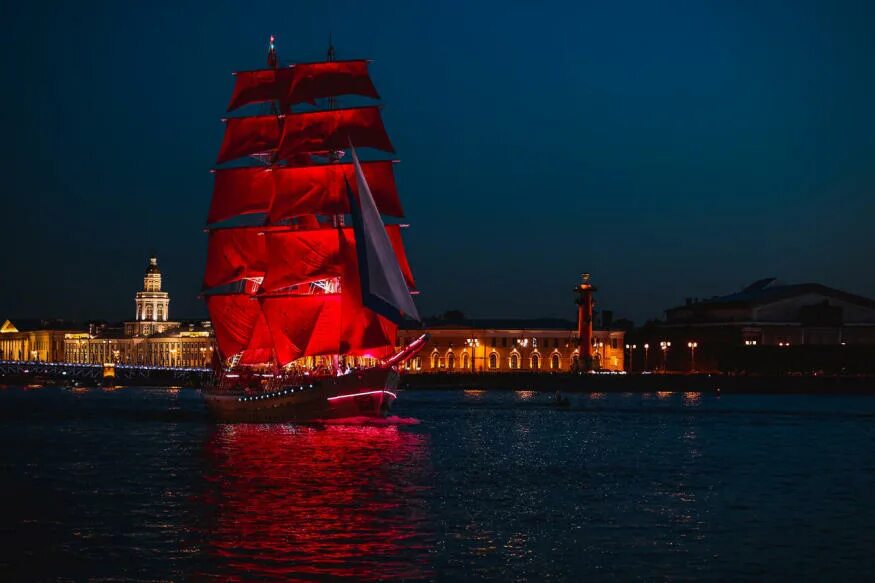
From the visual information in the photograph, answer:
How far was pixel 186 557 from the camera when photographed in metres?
25.3

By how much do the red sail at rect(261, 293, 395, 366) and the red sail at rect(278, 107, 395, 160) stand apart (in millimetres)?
9410

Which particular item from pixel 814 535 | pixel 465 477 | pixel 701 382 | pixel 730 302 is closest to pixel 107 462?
Answer: pixel 465 477

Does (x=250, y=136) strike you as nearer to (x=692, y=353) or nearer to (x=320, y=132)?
(x=320, y=132)

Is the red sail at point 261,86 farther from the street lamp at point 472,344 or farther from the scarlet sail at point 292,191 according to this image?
the street lamp at point 472,344

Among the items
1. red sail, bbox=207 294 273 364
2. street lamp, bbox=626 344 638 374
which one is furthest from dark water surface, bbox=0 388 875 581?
street lamp, bbox=626 344 638 374

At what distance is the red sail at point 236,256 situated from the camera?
244ft

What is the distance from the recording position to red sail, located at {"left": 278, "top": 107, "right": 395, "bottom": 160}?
240ft

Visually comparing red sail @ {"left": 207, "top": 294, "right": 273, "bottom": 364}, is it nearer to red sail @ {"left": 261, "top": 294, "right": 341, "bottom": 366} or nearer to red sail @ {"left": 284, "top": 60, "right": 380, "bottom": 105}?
red sail @ {"left": 261, "top": 294, "right": 341, "bottom": 366}

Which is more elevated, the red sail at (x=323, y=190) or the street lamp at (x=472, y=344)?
the red sail at (x=323, y=190)

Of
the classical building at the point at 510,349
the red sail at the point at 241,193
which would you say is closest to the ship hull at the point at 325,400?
the red sail at the point at 241,193

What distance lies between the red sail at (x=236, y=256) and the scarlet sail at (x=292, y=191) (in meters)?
1.68

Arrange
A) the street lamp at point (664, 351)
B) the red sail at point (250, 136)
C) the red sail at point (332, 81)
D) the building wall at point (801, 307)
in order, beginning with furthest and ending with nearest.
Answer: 1. the building wall at point (801, 307)
2. the street lamp at point (664, 351)
3. the red sail at point (250, 136)
4. the red sail at point (332, 81)

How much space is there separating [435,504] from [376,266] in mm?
27201

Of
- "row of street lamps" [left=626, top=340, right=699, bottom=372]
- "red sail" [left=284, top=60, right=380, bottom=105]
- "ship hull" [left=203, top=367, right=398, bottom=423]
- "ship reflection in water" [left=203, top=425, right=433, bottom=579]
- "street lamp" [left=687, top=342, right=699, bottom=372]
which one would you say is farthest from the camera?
"row of street lamps" [left=626, top=340, right=699, bottom=372]
